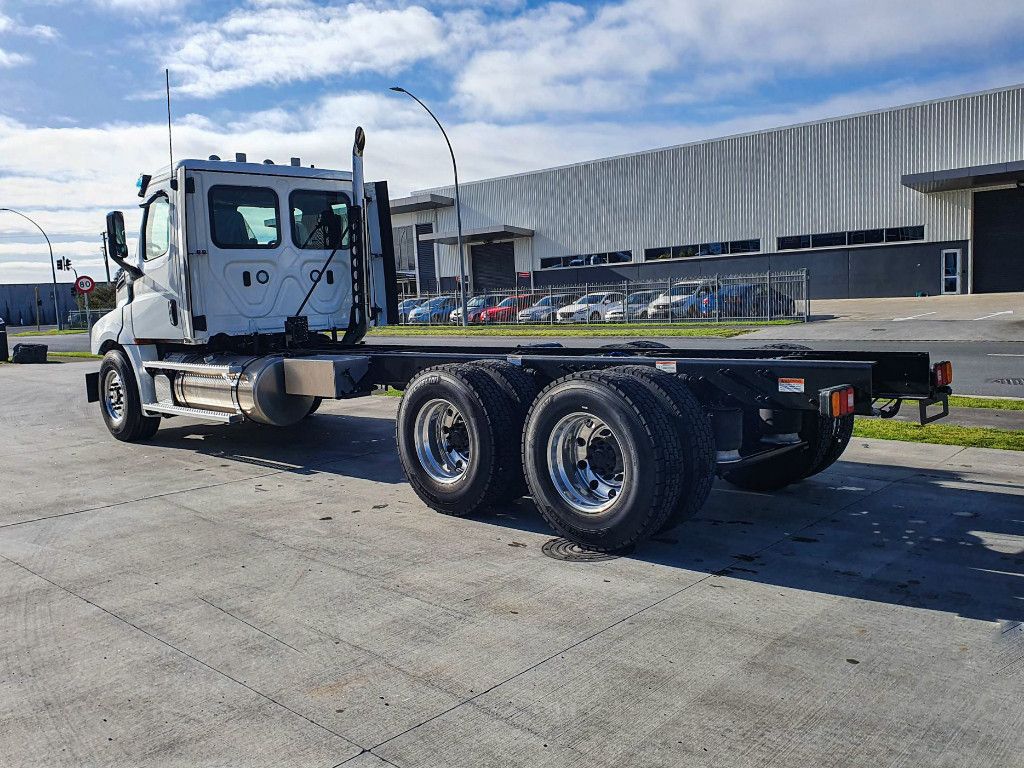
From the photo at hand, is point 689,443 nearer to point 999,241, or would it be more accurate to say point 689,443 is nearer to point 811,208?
point 999,241

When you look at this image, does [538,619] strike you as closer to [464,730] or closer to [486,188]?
[464,730]

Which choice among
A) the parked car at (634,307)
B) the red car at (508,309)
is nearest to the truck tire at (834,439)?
the parked car at (634,307)

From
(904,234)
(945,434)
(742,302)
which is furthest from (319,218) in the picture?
(904,234)

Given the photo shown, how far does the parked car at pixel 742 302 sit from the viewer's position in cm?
3179

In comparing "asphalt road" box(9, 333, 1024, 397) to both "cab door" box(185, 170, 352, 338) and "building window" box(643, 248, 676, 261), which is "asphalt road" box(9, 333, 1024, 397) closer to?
"cab door" box(185, 170, 352, 338)

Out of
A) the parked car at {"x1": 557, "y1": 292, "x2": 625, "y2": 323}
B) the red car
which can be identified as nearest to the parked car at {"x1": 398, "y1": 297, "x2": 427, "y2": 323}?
the red car

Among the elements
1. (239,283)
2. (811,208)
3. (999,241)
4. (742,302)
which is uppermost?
(811,208)

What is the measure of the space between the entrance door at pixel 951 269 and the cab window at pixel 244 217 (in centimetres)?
3998

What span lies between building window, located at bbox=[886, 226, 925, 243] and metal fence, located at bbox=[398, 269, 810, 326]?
1165cm

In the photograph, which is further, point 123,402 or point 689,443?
point 123,402

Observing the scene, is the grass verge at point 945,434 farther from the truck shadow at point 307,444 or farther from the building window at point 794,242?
the building window at point 794,242

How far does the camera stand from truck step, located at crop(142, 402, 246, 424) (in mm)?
8773

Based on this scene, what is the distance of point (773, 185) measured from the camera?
45.5 meters

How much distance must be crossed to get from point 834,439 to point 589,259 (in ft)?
156
